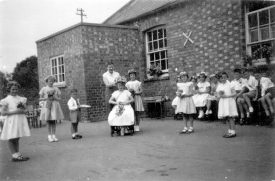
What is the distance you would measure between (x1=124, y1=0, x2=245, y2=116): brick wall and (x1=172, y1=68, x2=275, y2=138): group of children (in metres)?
0.83

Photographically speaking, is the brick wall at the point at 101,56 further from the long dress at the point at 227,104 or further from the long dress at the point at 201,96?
the long dress at the point at 227,104

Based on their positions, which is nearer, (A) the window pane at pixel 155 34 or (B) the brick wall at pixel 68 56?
(B) the brick wall at pixel 68 56

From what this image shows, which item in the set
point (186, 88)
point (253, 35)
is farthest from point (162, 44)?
point (186, 88)

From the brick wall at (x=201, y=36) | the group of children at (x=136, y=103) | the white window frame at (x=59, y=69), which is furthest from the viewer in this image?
the white window frame at (x=59, y=69)

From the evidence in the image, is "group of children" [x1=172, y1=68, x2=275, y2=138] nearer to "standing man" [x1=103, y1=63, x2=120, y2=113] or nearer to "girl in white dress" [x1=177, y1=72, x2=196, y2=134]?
"girl in white dress" [x1=177, y1=72, x2=196, y2=134]

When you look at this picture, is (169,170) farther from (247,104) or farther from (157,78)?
(157,78)

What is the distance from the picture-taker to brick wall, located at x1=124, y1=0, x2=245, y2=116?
10.1 metres

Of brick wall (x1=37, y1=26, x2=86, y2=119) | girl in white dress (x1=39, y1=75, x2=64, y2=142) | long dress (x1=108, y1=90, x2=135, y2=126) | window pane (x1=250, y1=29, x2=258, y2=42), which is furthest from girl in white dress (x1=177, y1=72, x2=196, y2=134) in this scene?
brick wall (x1=37, y1=26, x2=86, y2=119)

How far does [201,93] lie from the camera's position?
10.4 meters

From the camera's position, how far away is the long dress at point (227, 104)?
284 inches

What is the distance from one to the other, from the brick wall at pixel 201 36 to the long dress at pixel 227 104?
9.47ft

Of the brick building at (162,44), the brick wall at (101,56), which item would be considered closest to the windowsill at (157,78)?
the brick building at (162,44)

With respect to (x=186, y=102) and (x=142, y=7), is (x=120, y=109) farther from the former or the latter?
(x=142, y=7)

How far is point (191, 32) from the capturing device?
37.8ft
